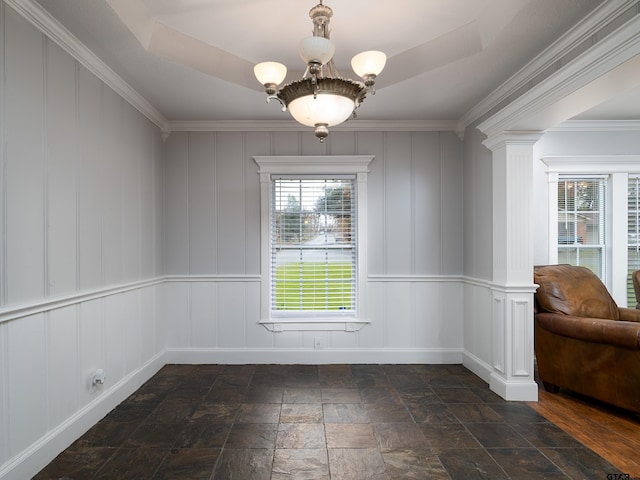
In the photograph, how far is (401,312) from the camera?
4.22m

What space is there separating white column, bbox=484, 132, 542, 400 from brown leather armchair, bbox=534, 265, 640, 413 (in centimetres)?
22

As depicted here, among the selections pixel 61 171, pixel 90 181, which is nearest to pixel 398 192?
pixel 90 181

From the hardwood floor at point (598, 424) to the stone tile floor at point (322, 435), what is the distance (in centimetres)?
10

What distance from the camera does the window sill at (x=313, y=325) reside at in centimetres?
416

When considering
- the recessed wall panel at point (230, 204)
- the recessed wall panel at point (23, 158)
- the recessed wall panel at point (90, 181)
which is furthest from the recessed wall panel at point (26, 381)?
the recessed wall panel at point (230, 204)

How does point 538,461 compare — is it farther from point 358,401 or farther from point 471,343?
point 471,343

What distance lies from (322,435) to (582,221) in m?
3.68

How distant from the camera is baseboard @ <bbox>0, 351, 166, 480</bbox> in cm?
205

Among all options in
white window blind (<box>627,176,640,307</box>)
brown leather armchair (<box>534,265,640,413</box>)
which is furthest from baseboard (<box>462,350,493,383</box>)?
white window blind (<box>627,176,640,307</box>)

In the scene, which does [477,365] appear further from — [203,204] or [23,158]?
[23,158]

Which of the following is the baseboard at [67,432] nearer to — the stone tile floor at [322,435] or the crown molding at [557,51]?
the stone tile floor at [322,435]

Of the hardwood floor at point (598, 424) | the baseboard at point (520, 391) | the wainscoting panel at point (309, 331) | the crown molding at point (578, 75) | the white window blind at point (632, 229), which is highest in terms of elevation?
the crown molding at point (578, 75)

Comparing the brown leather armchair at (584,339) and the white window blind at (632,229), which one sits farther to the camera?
the white window blind at (632,229)

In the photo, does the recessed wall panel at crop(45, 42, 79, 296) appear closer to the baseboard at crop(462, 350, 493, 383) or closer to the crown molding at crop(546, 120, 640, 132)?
the baseboard at crop(462, 350, 493, 383)
